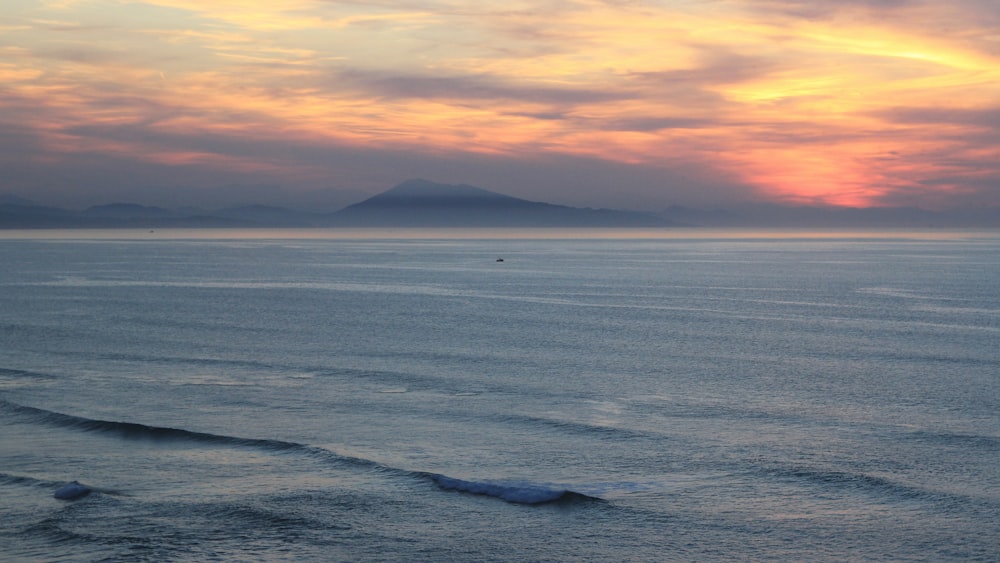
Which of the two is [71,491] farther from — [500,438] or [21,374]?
[21,374]

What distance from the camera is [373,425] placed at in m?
31.8

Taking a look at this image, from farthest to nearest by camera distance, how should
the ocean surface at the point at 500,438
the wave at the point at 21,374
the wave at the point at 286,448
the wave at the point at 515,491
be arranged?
the wave at the point at 21,374
the wave at the point at 286,448
the wave at the point at 515,491
the ocean surface at the point at 500,438

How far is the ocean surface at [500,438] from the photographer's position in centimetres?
2139

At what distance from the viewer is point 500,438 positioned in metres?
30.2

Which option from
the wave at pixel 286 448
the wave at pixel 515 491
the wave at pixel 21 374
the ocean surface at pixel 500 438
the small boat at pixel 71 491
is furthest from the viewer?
the wave at pixel 21 374

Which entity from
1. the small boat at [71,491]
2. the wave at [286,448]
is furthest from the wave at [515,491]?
the small boat at [71,491]

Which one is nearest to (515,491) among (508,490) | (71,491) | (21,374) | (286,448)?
(508,490)

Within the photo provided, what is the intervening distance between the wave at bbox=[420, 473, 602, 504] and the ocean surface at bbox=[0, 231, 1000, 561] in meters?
0.09

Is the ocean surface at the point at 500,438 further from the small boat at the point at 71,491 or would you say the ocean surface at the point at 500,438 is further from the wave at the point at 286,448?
the small boat at the point at 71,491

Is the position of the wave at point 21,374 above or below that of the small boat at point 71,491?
above

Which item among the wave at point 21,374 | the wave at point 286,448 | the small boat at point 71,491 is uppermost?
the wave at point 21,374

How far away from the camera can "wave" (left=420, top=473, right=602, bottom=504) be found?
24.0 meters

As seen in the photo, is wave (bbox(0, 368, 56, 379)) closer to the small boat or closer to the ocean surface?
the ocean surface

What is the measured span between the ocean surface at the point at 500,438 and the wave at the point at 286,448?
0.10 metres
